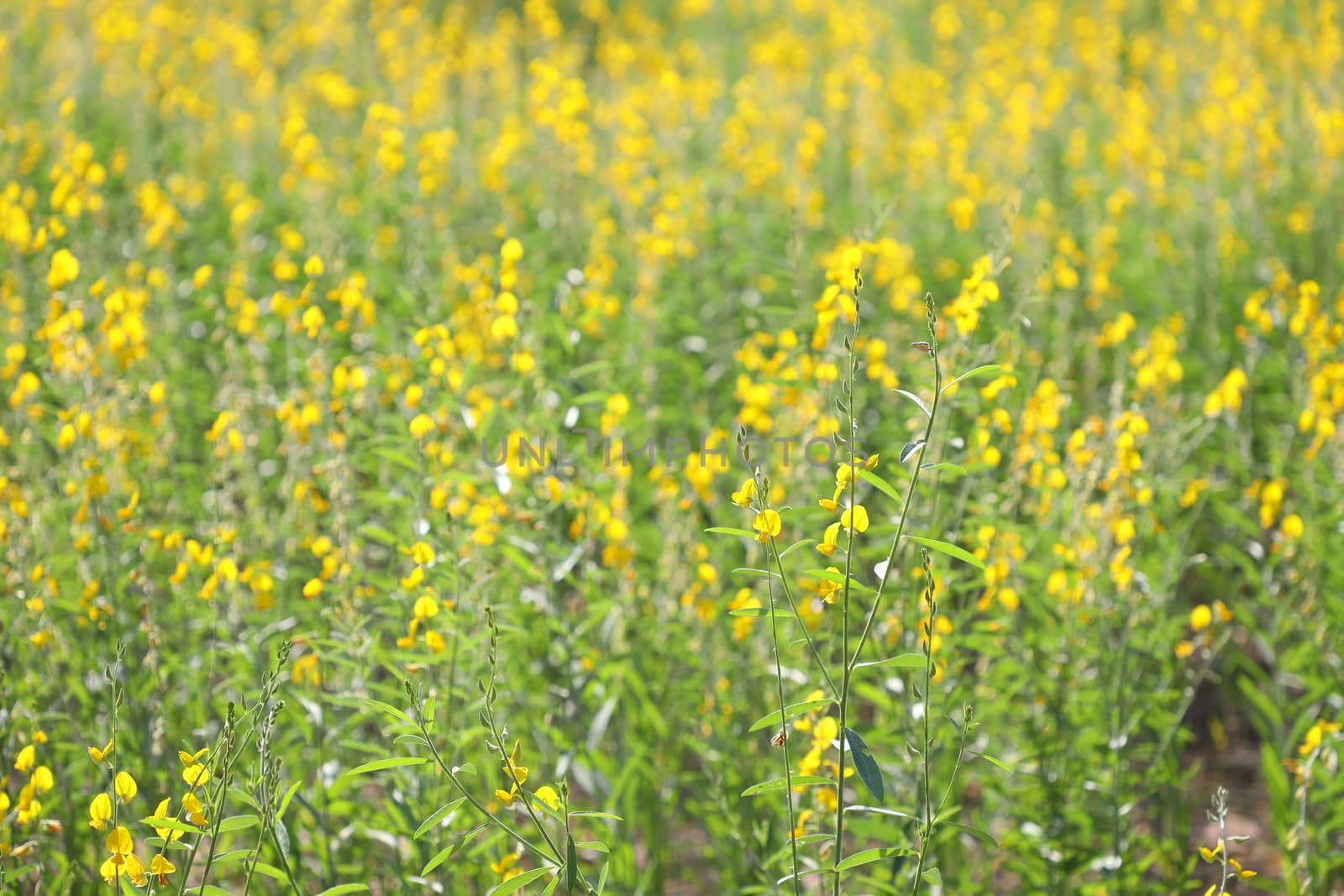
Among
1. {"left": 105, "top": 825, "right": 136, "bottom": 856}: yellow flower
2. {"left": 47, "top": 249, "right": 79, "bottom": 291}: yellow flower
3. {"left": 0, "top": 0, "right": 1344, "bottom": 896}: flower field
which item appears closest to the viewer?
{"left": 105, "top": 825, "right": 136, "bottom": 856}: yellow flower

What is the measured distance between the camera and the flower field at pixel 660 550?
2201 mm

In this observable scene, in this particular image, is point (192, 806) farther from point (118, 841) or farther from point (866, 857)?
point (866, 857)

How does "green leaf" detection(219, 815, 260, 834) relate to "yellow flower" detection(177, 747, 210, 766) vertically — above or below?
below

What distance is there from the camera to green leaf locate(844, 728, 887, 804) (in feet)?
4.92

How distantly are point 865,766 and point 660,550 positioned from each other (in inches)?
73.2

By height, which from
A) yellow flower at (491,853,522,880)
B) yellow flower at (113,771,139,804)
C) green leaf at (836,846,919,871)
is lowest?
yellow flower at (491,853,522,880)

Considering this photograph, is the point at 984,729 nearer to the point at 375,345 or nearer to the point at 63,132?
the point at 375,345

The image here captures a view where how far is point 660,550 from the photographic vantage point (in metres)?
3.38

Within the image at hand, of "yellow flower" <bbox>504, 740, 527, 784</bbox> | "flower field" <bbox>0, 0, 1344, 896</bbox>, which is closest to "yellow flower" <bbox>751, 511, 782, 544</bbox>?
"flower field" <bbox>0, 0, 1344, 896</bbox>

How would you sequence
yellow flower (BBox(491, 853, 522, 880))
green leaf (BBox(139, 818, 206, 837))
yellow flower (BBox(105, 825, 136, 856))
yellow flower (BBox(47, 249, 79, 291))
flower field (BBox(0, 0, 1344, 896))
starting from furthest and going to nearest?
yellow flower (BBox(47, 249, 79, 291)) → flower field (BBox(0, 0, 1344, 896)) → yellow flower (BBox(491, 853, 522, 880)) → yellow flower (BBox(105, 825, 136, 856)) → green leaf (BBox(139, 818, 206, 837))

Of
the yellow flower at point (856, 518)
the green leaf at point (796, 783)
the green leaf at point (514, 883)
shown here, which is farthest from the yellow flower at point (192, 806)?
the yellow flower at point (856, 518)

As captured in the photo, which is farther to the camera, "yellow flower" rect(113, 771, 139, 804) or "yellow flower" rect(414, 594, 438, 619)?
"yellow flower" rect(414, 594, 438, 619)

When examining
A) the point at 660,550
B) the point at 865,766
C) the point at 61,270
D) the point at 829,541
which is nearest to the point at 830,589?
the point at 829,541

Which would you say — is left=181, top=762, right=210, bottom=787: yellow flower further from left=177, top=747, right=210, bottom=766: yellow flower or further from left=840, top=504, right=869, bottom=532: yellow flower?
left=840, top=504, right=869, bottom=532: yellow flower
